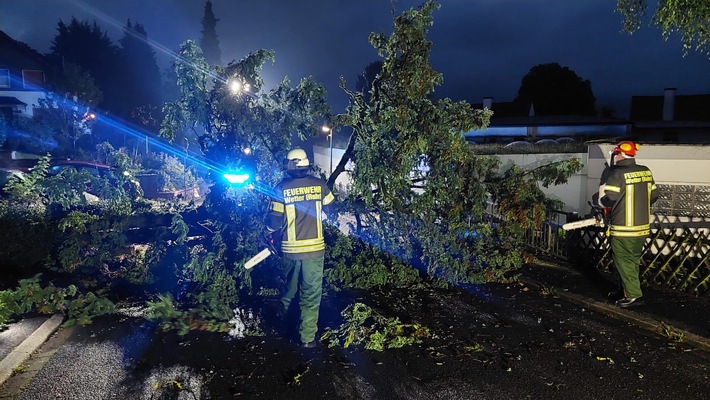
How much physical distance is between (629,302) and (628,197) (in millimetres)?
1254

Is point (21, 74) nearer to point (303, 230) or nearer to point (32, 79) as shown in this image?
point (32, 79)

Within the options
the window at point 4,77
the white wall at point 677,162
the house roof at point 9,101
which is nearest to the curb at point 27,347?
the white wall at point 677,162

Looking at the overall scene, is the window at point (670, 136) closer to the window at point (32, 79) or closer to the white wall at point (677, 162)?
the white wall at point (677, 162)

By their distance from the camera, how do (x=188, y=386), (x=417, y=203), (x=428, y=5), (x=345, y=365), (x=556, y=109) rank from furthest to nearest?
(x=556, y=109)
(x=417, y=203)
(x=428, y=5)
(x=345, y=365)
(x=188, y=386)

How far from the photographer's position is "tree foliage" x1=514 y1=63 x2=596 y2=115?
136 ft

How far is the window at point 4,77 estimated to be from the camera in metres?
27.2

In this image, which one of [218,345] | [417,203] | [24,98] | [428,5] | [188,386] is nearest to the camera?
[188,386]

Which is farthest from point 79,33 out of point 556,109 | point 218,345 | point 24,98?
point 218,345

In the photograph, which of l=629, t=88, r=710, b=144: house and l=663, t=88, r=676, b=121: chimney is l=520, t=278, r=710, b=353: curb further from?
l=663, t=88, r=676, b=121: chimney

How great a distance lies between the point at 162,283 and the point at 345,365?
3.42 metres

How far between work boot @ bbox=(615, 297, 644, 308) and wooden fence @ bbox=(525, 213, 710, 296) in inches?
44.2

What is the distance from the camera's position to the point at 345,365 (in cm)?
404

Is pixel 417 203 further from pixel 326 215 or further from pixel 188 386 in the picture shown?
pixel 188 386

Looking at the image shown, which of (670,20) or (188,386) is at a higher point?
(670,20)
